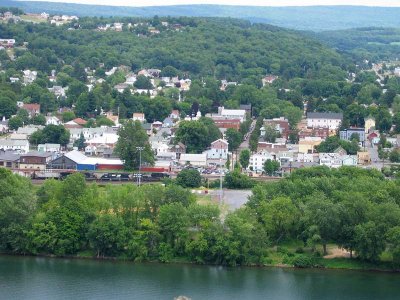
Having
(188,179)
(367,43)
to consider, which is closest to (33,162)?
(188,179)

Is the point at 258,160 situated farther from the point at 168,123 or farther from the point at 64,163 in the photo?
the point at 168,123

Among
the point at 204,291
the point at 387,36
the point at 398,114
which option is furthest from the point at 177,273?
the point at 387,36

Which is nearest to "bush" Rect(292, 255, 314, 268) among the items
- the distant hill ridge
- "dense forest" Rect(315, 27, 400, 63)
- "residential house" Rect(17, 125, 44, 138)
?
"residential house" Rect(17, 125, 44, 138)

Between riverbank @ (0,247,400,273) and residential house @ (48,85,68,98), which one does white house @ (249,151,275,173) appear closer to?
riverbank @ (0,247,400,273)

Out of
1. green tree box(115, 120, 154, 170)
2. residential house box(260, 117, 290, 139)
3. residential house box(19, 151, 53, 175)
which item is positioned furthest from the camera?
residential house box(260, 117, 290, 139)

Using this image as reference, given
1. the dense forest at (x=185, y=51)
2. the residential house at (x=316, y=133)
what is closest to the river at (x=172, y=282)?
the residential house at (x=316, y=133)

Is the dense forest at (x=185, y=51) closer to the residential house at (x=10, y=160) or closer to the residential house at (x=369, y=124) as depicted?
the residential house at (x=369, y=124)

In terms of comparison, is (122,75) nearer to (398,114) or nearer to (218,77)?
(218,77)
